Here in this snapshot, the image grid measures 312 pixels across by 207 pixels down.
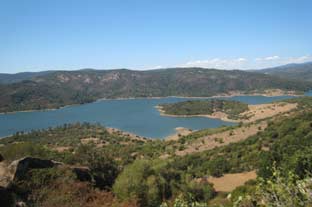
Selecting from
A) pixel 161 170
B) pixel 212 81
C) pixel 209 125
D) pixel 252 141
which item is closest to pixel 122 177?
pixel 161 170

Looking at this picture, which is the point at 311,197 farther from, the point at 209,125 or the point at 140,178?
the point at 209,125

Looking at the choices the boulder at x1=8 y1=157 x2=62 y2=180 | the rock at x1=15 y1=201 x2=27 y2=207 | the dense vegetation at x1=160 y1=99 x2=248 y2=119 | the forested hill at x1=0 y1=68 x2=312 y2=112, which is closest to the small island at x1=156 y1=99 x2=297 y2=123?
the dense vegetation at x1=160 y1=99 x2=248 y2=119

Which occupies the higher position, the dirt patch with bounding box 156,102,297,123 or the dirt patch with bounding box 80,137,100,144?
the dirt patch with bounding box 156,102,297,123

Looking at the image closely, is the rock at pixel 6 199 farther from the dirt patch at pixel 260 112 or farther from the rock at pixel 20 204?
the dirt patch at pixel 260 112

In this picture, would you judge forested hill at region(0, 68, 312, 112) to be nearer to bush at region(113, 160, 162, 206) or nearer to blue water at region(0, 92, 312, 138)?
blue water at region(0, 92, 312, 138)

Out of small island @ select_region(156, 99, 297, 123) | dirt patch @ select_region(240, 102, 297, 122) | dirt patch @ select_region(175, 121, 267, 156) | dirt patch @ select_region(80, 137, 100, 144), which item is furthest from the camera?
small island @ select_region(156, 99, 297, 123)

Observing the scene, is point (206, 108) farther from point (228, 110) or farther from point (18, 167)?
point (18, 167)

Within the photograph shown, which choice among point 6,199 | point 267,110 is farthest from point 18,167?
point 267,110
